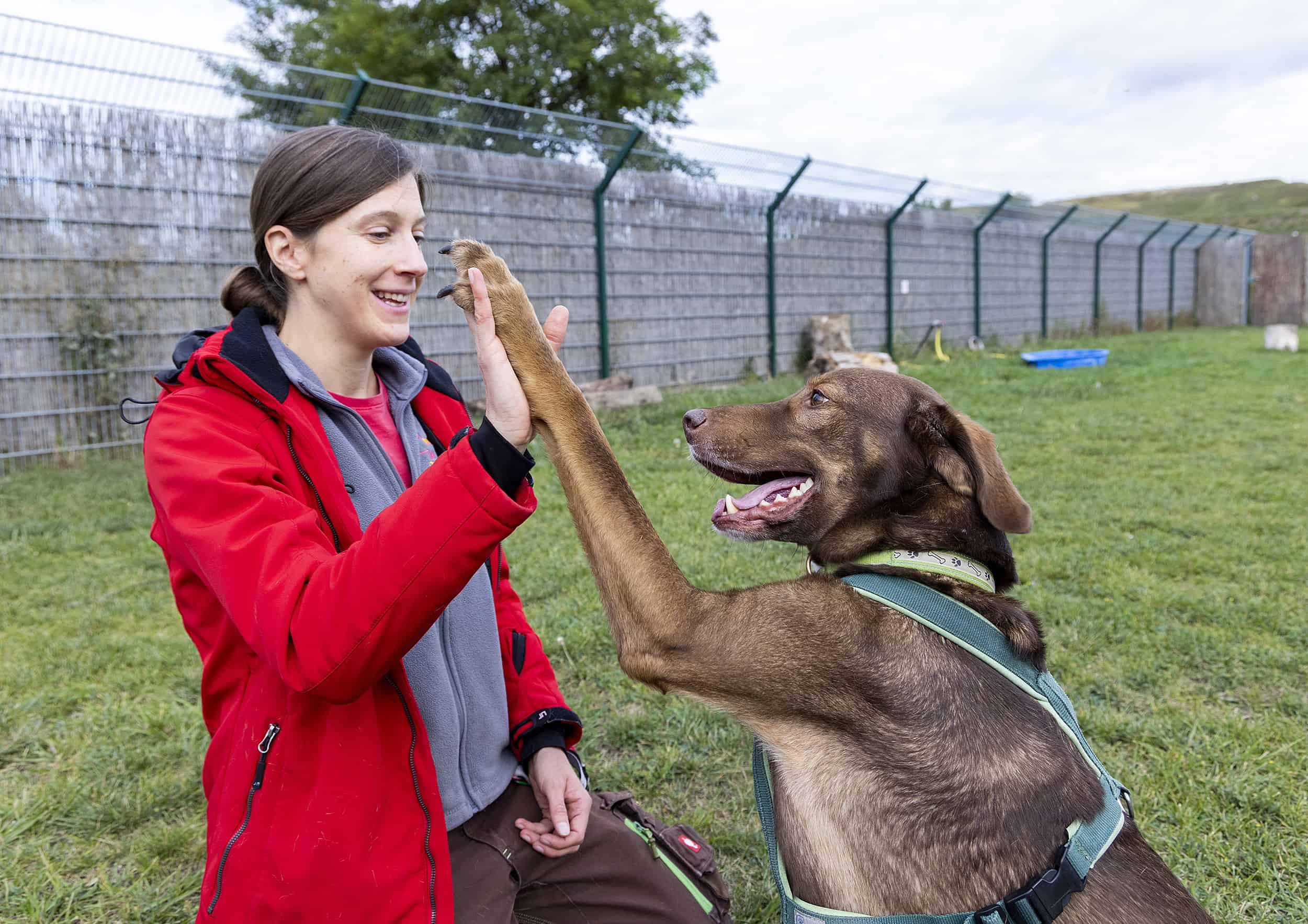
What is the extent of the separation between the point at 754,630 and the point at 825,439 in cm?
83

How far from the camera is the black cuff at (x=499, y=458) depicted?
5.07ft

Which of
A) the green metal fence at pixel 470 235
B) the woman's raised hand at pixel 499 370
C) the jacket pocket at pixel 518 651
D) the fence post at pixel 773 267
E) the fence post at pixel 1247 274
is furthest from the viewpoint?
the fence post at pixel 1247 274

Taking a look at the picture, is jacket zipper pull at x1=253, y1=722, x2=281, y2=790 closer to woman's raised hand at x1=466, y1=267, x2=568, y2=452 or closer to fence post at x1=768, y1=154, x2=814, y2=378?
woman's raised hand at x1=466, y1=267, x2=568, y2=452

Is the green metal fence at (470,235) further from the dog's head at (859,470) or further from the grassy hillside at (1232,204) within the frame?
the grassy hillside at (1232,204)

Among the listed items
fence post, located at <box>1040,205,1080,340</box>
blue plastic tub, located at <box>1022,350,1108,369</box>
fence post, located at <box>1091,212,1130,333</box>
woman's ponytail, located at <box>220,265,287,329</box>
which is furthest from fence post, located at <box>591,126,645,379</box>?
fence post, located at <box>1091,212,1130,333</box>

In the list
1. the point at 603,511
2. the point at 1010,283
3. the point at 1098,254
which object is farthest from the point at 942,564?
the point at 1098,254

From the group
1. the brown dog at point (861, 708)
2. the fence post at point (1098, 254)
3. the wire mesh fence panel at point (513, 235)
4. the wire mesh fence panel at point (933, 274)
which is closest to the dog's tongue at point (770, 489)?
the brown dog at point (861, 708)

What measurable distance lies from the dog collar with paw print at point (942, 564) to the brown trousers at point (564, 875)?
95 centimetres

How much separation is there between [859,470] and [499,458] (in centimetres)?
126

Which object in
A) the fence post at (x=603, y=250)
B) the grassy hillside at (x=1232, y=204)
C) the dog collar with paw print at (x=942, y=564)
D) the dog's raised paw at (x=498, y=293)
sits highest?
the grassy hillside at (x=1232, y=204)

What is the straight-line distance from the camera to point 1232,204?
263ft

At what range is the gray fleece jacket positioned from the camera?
6.52ft

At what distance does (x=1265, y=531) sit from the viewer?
5.82m

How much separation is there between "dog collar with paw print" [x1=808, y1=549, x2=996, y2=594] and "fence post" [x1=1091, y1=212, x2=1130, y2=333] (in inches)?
1014
